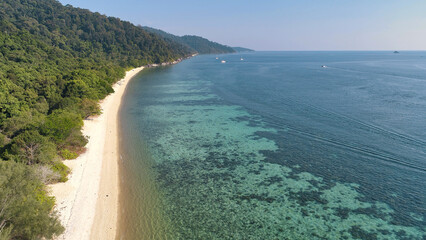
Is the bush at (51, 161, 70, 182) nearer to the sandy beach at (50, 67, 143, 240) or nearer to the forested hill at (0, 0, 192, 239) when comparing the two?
the forested hill at (0, 0, 192, 239)

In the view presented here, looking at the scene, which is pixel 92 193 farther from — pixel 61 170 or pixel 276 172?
pixel 276 172

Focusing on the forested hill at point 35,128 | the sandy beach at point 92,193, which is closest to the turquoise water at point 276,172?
the sandy beach at point 92,193

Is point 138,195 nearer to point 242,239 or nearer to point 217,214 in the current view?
point 217,214

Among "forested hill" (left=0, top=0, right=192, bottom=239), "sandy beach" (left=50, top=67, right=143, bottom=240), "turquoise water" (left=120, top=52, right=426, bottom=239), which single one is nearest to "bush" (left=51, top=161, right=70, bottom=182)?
"forested hill" (left=0, top=0, right=192, bottom=239)

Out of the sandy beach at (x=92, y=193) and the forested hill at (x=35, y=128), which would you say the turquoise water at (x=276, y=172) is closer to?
the sandy beach at (x=92, y=193)

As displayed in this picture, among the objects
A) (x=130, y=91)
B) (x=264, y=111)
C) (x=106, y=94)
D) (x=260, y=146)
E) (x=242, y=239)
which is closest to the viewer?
(x=242, y=239)


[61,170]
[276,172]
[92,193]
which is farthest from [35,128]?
[276,172]

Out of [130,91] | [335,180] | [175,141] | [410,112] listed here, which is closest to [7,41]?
[130,91]
